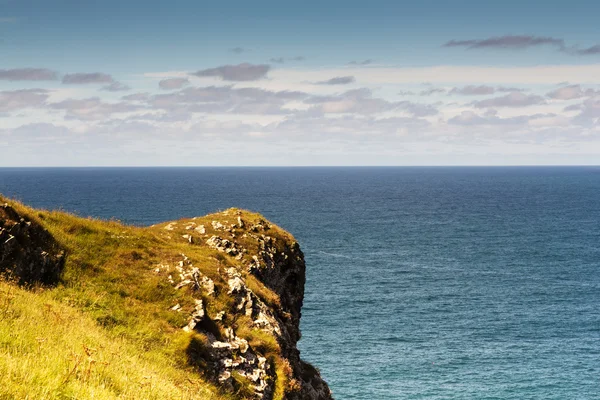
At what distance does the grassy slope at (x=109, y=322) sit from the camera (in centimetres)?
1086

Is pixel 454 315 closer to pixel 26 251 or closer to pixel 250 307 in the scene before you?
pixel 250 307

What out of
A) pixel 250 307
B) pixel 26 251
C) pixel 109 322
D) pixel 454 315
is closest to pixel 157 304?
pixel 109 322

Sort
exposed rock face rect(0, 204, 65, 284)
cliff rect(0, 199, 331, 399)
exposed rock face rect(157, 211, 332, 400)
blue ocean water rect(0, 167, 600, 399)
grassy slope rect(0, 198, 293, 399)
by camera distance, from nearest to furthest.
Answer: grassy slope rect(0, 198, 293, 399), cliff rect(0, 199, 331, 399), exposed rock face rect(0, 204, 65, 284), exposed rock face rect(157, 211, 332, 400), blue ocean water rect(0, 167, 600, 399)

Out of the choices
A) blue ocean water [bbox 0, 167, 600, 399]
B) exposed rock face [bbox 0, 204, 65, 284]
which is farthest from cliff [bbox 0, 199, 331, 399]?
blue ocean water [bbox 0, 167, 600, 399]

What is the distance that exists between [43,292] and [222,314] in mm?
8530

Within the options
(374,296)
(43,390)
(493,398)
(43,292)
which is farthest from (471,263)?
(43,390)

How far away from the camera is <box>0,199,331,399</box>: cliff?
1853cm

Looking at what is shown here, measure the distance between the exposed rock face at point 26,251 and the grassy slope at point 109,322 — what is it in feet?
2.42

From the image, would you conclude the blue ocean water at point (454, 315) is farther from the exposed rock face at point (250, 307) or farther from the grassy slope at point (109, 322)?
the exposed rock face at point (250, 307)

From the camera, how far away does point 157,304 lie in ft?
77.3

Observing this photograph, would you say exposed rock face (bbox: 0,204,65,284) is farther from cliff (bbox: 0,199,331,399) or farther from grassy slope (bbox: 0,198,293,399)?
grassy slope (bbox: 0,198,293,399)

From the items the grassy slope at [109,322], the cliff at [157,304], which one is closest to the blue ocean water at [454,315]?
the cliff at [157,304]

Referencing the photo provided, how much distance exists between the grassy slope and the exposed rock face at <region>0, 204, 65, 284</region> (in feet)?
2.42

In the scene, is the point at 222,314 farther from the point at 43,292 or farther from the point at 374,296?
the point at 374,296
